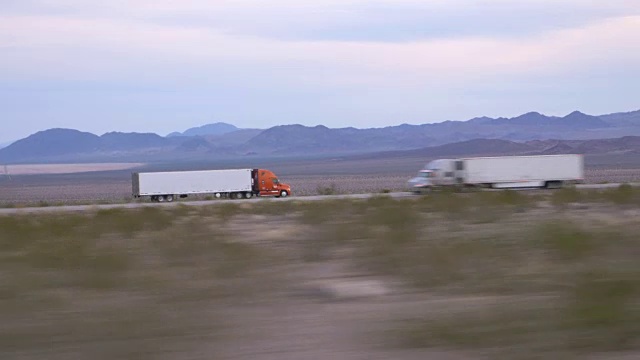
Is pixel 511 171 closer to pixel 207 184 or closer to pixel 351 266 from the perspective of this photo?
pixel 207 184

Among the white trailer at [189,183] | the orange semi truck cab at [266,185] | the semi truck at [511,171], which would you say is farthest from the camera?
the white trailer at [189,183]

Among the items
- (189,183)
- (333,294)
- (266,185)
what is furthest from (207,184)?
(333,294)

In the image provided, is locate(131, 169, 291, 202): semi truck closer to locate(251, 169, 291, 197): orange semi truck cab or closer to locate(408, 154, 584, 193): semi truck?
locate(251, 169, 291, 197): orange semi truck cab

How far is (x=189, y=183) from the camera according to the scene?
63844mm

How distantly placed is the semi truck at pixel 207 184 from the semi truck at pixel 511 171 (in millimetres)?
14423

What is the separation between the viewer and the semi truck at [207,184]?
2464 inches

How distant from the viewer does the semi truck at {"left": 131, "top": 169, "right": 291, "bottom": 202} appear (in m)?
62.6

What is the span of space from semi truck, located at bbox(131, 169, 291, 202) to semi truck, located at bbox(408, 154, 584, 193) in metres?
14.4

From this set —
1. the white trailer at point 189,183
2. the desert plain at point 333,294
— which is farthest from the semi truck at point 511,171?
the desert plain at point 333,294

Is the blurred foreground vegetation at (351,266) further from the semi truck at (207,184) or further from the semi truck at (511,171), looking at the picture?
the semi truck at (207,184)

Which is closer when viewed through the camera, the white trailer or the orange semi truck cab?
the orange semi truck cab

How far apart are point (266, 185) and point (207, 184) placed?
4.82m

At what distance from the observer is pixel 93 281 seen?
10.8 meters

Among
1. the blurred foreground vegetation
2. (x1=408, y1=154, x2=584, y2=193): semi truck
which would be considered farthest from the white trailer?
the blurred foreground vegetation
